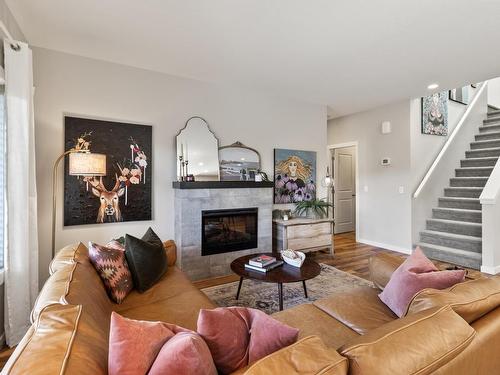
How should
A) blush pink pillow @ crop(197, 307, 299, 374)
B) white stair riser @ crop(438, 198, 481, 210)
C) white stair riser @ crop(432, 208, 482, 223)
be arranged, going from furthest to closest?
white stair riser @ crop(438, 198, 481, 210)
white stair riser @ crop(432, 208, 482, 223)
blush pink pillow @ crop(197, 307, 299, 374)

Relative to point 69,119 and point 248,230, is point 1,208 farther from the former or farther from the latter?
point 248,230

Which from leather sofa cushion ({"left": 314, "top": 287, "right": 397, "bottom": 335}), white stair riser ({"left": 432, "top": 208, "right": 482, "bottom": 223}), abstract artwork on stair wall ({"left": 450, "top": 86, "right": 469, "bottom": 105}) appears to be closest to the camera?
leather sofa cushion ({"left": 314, "top": 287, "right": 397, "bottom": 335})

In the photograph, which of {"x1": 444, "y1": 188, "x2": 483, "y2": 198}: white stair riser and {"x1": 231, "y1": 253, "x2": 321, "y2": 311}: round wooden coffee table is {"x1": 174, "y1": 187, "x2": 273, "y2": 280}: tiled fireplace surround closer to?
{"x1": 231, "y1": 253, "x2": 321, "y2": 311}: round wooden coffee table

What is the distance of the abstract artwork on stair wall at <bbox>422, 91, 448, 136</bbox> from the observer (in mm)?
4750

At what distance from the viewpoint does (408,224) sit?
4.59 metres

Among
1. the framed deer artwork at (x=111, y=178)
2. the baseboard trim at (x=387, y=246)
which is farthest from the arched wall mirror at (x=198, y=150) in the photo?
the baseboard trim at (x=387, y=246)

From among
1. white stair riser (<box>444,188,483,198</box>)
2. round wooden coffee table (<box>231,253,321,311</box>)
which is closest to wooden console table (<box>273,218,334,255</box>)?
round wooden coffee table (<box>231,253,321,311</box>)

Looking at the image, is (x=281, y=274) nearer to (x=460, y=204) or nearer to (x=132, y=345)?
(x=132, y=345)

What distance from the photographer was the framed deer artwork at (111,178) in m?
2.97

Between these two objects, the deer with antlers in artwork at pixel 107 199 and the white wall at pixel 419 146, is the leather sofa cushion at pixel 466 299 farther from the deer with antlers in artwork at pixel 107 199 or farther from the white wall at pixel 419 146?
the white wall at pixel 419 146

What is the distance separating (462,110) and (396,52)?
3761 millimetres

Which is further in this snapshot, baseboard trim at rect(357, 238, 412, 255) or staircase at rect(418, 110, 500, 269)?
baseboard trim at rect(357, 238, 412, 255)

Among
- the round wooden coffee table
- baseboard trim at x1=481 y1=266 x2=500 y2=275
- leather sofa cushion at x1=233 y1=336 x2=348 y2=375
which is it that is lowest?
baseboard trim at x1=481 y1=266 x2=500 y2=275

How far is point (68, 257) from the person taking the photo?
1.78 m
